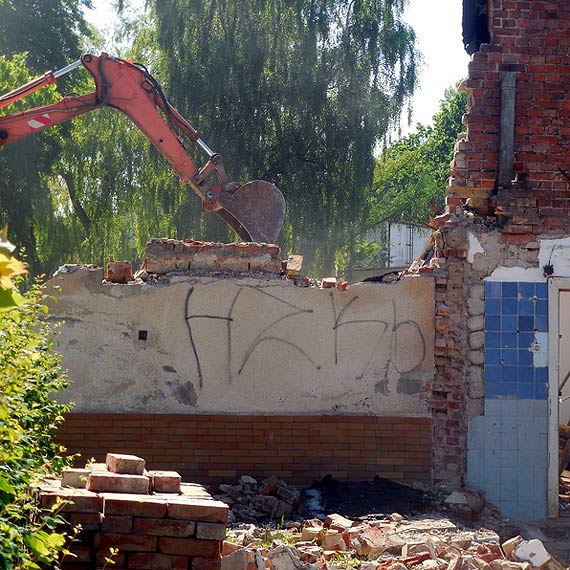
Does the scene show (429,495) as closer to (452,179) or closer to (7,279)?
(452,179)

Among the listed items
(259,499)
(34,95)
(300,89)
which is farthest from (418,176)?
(259,499)

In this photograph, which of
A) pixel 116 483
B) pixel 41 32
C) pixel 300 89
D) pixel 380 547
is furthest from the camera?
pixel 41 32

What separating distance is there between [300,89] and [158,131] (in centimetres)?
1130

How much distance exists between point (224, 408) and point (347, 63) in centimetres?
1559

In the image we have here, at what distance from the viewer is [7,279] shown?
312cm

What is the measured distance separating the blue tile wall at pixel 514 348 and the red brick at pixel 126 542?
5.65 m

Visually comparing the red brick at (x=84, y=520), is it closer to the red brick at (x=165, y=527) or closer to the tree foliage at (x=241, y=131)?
the red brick at (x=165, y=527)

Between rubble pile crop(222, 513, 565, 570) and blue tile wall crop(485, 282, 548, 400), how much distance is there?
72.2 inches

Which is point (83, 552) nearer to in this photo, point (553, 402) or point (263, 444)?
point (263, 444)

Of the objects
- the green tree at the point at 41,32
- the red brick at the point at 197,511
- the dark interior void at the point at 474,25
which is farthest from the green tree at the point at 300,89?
the red brick at the point at 197,511

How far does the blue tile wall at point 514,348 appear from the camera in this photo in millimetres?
10266

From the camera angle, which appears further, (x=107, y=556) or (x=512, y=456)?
(x=512, y=456)

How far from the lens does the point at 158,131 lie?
13.2 meters

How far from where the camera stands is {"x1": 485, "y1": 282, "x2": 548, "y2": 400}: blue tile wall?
404 inches
